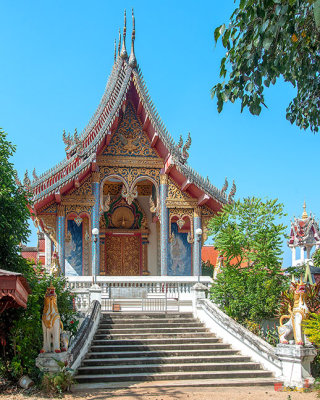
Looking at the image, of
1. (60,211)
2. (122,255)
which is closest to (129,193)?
(60,211)

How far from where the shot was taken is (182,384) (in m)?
10.0

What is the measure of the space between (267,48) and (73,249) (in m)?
15.1

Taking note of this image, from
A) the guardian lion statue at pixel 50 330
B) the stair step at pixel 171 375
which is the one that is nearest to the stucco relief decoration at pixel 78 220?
the stair step at pixel 171 375

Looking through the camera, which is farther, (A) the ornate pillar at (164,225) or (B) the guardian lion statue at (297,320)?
(A) the ornate pillar at (164,225)

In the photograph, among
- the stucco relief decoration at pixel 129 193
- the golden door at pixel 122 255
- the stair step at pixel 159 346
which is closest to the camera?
the stair step at pixel 159 346

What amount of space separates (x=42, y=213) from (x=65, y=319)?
276 inches

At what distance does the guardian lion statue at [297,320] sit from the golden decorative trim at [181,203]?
8882 mm

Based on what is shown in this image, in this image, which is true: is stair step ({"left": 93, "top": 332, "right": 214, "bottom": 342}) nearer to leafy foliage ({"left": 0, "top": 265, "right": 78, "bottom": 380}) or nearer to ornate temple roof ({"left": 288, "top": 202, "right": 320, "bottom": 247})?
leafy foliage ({"left": 0, "top": 265, "right": 78, "bottom": 380})

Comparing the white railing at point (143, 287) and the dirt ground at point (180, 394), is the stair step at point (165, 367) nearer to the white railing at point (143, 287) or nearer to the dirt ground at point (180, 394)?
the dirt ground at point (180, 394)

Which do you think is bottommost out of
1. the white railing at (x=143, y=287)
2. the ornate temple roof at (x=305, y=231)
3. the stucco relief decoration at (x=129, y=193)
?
the white railing at (x=143, y=287)

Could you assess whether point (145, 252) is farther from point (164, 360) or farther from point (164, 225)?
point (164, 360)

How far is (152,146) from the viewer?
19.3m

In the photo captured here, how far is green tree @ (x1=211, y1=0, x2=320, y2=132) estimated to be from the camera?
506cm

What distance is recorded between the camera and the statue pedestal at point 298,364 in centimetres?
994
